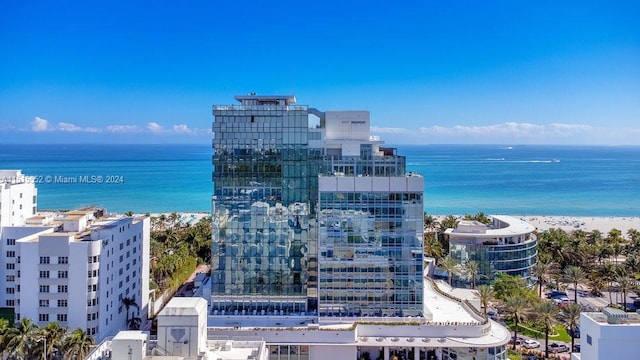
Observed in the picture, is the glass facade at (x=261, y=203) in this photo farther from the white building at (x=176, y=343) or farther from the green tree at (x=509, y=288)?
the green tree at (x=509, y=288)

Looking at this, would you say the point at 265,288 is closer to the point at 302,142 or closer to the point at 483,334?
the point at 302,142

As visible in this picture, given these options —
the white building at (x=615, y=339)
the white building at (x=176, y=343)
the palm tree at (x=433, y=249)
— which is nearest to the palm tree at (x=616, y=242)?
the palm tree at (x=433, y=249)

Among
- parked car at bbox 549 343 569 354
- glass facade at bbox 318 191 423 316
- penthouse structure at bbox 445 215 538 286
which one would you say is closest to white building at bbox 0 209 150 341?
glass facade at bbox 318 191 423 316

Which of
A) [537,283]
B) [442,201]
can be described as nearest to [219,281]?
[537,283]

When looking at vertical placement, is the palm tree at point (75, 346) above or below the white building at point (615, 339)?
below

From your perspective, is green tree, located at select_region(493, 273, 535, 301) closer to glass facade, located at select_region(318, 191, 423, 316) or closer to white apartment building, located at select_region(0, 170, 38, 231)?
glass facade, located at select_region(318, 191, 423, 316)

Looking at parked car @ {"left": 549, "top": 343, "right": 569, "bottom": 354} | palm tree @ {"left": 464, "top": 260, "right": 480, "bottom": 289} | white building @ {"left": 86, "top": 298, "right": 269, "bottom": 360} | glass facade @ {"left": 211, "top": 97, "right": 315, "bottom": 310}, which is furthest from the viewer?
palm tree @ {"left": 464, "top": 260, "right": 480, "bottom": 289}

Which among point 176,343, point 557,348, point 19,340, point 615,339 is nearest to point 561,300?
point 557,348
